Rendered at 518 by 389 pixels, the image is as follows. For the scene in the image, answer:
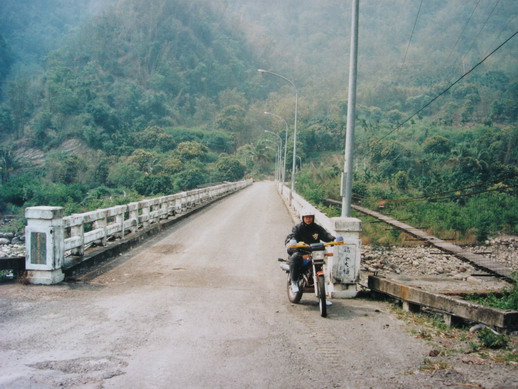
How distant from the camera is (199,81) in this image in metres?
171

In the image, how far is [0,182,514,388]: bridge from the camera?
13.3 ft

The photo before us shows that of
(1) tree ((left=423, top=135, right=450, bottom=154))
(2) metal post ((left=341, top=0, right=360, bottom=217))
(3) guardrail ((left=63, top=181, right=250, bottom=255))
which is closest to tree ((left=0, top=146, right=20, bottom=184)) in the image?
(3) guardrail ((left=63, top=181, right=250, bottom=255))

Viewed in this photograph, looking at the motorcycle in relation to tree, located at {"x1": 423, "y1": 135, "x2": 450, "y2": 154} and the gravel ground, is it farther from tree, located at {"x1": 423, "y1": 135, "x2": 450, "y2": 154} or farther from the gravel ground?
tree, located at {"x1": 423, "y1": 135, "x2": 450, "y2": 154}

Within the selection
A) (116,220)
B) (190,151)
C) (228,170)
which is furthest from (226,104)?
(116,220)

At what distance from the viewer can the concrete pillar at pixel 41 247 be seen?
294 inches

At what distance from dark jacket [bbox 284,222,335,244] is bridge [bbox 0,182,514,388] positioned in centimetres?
101

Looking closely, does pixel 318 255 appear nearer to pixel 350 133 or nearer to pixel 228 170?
pixel 350 133

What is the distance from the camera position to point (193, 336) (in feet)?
16.9

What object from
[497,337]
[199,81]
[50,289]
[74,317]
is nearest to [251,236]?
[50,289]

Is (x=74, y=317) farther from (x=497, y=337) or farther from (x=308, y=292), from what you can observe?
(x=497, y=337)

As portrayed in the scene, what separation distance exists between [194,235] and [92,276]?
6244 millimetres

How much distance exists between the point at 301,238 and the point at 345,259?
2.94 ft

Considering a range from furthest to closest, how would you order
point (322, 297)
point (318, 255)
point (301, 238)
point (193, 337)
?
1. point (301, 238)
2. point (318, 255)
3. point (322, 297)
4. point (193, 337)

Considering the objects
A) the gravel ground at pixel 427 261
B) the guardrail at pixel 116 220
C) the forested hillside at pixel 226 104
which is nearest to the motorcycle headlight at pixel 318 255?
the guardrail at pixel 116 220
